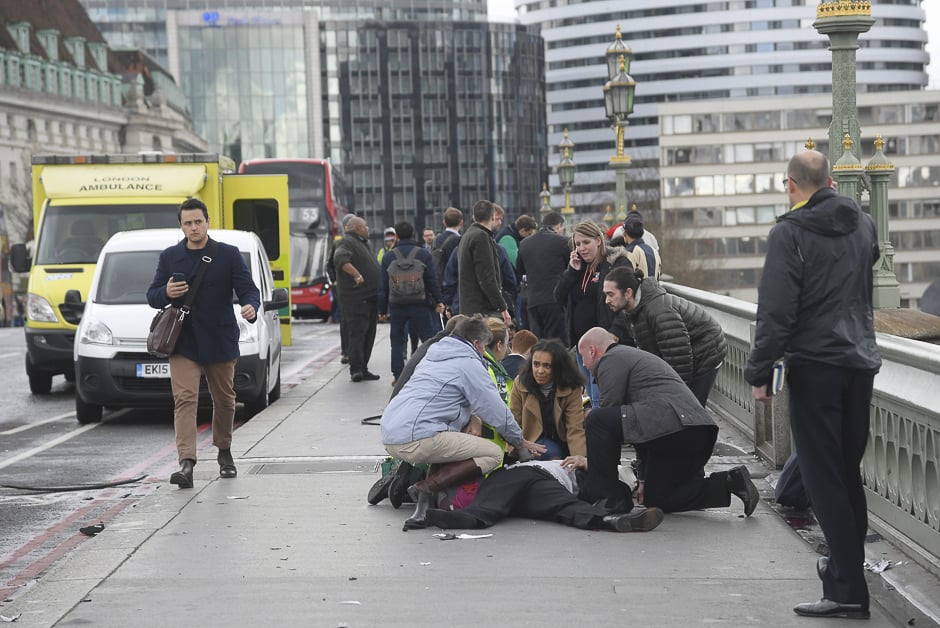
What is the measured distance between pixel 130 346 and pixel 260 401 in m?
1.38

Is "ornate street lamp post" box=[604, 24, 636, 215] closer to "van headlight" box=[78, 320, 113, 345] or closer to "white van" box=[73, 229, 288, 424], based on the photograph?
"white van" box=[73, 229, 288, 424]

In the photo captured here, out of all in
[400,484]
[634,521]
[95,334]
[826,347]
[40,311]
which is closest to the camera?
[826,347]

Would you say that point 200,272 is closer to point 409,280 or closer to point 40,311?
point 409,280

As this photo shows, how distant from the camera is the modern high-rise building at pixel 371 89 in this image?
140 m

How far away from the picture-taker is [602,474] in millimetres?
8109

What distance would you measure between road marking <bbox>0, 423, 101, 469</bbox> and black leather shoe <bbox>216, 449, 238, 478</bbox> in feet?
7.93

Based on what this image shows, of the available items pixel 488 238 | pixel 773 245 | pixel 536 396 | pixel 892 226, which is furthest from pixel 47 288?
pixel 892 226

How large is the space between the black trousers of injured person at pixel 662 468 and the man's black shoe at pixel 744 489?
0.13 feet

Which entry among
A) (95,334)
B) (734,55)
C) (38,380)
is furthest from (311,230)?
(734,55)

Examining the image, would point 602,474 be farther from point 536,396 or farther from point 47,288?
point 47,288

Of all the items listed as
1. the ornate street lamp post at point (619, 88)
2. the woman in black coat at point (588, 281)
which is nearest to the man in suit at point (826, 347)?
the woman in black coat at point (588, 281)

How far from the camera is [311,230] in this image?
41.2 metres

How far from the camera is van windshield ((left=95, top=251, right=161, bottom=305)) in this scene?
49.0 feet

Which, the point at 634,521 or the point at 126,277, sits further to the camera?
the point at 126,277
